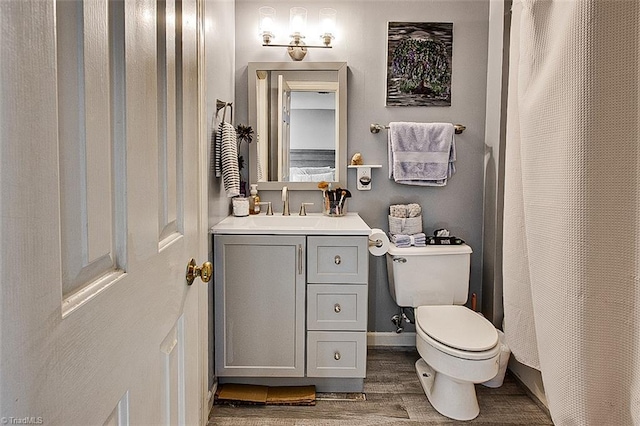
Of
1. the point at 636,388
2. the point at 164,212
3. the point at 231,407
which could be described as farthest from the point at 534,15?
the point at 231,407

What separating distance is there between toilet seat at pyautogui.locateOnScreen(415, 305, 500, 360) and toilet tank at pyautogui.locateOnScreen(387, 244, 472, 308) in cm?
14

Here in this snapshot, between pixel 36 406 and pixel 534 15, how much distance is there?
55.1 inches

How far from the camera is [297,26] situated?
108 inches

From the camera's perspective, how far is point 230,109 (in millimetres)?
2730

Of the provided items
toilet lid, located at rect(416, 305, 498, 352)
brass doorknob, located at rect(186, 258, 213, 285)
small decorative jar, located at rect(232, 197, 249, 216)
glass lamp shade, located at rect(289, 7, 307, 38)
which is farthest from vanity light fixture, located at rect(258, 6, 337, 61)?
brass doorknob, located at rect(186, 258, 213, 285)

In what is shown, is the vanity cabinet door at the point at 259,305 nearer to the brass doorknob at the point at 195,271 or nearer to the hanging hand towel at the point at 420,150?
the hanging hand towel at the point at 420,150

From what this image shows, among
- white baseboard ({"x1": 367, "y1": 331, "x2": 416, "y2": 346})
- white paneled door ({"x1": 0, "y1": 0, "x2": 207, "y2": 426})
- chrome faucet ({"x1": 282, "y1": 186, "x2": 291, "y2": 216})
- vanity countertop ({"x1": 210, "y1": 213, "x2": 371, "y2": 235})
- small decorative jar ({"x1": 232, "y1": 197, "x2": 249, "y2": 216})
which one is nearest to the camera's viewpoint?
white paneled door ({"x1": 0, "y1": 0, "x2": 207, "y2": 426})

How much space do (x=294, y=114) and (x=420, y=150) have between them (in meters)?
0.80

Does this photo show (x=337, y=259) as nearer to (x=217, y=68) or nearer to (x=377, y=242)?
(x=377, y=242)

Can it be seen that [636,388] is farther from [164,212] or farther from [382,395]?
[382,395]

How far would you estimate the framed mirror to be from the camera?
2.86 m

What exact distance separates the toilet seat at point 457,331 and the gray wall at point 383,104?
60cm

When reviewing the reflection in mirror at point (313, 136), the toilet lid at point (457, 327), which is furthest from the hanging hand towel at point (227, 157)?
the toilet lid at point (457, 327)

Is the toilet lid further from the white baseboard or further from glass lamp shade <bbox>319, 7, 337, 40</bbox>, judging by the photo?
glass lamp shade <bbox>319, 7, 337, 40</bbox>
